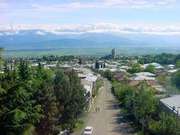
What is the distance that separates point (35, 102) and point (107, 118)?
18288 mm

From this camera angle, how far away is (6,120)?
1691 cm

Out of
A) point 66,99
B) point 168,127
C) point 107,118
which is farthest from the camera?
point 107,118

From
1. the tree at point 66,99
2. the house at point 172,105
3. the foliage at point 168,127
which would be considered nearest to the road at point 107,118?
the tree at point 66,99

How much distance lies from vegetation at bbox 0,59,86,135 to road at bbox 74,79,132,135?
2708 mm

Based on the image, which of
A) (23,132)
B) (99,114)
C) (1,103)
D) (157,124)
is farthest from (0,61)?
(99,114)

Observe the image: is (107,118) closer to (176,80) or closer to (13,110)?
(13,110)

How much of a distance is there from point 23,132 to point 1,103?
1.79 metres

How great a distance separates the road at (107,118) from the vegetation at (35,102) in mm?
2708

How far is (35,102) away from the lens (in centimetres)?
2509

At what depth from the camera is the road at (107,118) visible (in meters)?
36.1

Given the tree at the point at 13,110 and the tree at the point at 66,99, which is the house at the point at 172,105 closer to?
the tree at the point at 66,99

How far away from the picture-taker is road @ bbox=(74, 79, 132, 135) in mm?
36062

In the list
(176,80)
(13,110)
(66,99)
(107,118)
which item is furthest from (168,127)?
(176,80)

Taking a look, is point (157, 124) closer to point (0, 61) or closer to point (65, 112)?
point (65, 112)
